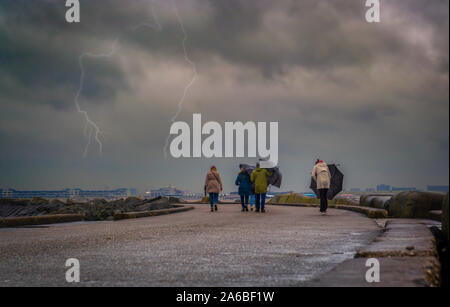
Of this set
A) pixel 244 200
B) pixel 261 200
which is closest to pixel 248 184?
pixel 261 200

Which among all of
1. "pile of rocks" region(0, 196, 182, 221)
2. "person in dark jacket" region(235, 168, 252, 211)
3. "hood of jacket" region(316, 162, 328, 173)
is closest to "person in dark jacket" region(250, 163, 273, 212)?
"person in dark jacket" region(235, 168, 252, 211)

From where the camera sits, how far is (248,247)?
6.32 meters

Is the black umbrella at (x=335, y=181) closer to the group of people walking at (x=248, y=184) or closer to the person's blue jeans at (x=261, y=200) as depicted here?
the person's blue jeans at (x=261, y=200)

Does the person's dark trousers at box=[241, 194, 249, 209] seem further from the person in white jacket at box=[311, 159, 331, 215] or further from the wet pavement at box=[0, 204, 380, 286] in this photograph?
the wet pavement at box=[0, 204, 380, 286]

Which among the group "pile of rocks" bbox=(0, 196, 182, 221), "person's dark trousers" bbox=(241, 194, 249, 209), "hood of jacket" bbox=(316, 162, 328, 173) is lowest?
"pile of rocks" bbox=(0, 196, 182, 221)

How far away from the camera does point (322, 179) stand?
15.2m

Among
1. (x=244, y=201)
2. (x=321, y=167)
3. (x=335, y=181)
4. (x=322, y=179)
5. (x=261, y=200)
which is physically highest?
(x=321, y=167)

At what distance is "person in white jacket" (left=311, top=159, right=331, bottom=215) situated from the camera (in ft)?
50.1

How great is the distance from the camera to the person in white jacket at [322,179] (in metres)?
15.3

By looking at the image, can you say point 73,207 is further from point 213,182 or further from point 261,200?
point 261,200

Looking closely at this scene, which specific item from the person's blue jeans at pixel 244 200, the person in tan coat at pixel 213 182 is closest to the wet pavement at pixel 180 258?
the person in tan coat at pixel 213 182

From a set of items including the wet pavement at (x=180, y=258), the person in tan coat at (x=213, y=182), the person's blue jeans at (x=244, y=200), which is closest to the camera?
the wet pavement at (x=180, y=258)

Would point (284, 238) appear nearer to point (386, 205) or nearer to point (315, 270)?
point (315, 270)

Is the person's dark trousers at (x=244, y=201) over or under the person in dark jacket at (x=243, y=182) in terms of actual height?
under
